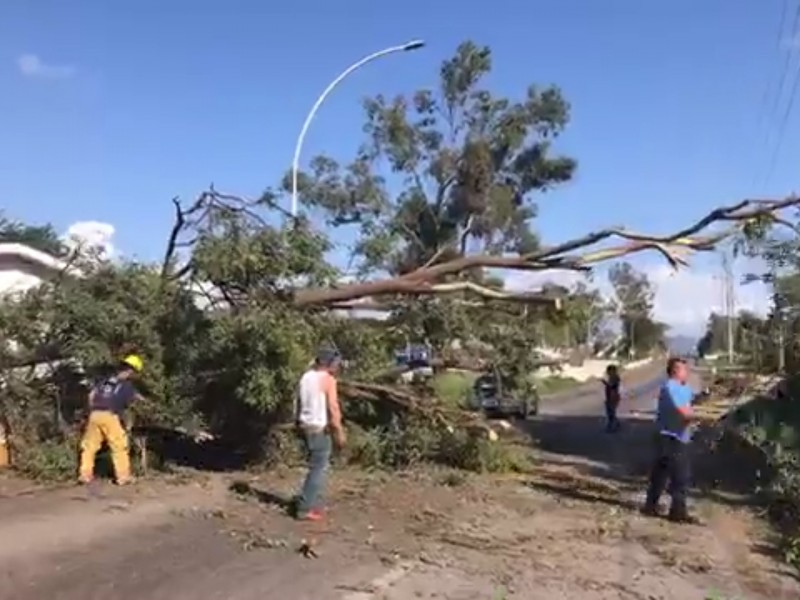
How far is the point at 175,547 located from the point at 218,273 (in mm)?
4886

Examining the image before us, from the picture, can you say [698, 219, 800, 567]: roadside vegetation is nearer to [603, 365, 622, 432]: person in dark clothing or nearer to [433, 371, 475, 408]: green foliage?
[433, 371, 475, 408]: green foliage

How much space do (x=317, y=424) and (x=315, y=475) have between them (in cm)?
51

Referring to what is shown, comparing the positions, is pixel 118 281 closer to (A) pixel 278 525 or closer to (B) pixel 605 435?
(A) pixel 278 525

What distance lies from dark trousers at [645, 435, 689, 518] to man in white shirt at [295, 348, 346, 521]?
3385mm

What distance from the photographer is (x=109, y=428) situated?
12.6 metres

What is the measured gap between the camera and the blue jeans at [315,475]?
35.3 ft

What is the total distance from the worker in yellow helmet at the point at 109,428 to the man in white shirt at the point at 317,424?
8.37 feet

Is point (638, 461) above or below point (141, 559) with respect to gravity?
above

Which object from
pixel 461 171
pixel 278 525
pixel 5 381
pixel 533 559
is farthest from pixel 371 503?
pixel 461 171

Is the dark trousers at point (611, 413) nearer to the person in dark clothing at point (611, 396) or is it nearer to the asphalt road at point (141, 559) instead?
the person in dark clothing at point (611, 396)

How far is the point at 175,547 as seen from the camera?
948 centimetres

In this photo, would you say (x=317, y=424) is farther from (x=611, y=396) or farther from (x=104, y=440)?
(x=611, y=396)

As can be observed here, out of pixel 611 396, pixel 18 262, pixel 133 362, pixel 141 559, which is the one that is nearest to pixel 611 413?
pixel 611 396

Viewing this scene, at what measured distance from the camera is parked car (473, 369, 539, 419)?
1773 cm
